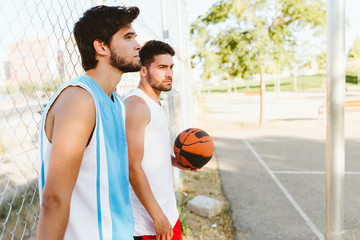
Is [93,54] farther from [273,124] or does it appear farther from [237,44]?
[273,124]

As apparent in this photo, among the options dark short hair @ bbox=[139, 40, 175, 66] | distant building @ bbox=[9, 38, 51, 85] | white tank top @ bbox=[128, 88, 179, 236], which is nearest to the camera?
distant building @ bbox=[9, 38, 51, 85]

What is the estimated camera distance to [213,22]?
12047 mm

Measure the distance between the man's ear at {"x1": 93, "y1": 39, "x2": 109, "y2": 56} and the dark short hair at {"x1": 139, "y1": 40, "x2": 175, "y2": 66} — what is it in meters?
0.98

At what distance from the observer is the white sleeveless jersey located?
125cm

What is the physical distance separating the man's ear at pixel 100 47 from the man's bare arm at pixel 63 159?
32 centimetres

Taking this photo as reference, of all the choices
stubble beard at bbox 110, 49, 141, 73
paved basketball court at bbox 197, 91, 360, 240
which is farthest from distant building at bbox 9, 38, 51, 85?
paved basketball court at bbox 197, 91, 360, 240

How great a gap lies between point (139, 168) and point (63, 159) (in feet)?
2.73

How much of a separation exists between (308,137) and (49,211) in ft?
32.5

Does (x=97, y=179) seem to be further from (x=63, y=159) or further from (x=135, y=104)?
(x=135, y=104)

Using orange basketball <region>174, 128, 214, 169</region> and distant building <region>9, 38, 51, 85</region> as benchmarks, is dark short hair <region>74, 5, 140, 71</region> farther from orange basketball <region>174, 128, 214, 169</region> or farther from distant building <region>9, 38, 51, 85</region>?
orange basketball <region>174, 128, 214, 169</region>

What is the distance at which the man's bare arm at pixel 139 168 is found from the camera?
194 centimetres

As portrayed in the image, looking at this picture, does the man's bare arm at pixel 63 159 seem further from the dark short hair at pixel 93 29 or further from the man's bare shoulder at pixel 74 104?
the dark short hair at pixel 93 29

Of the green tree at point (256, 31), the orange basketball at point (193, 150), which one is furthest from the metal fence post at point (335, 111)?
the green tree at point (256, 31)

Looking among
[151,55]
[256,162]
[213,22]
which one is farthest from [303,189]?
[213,22]
